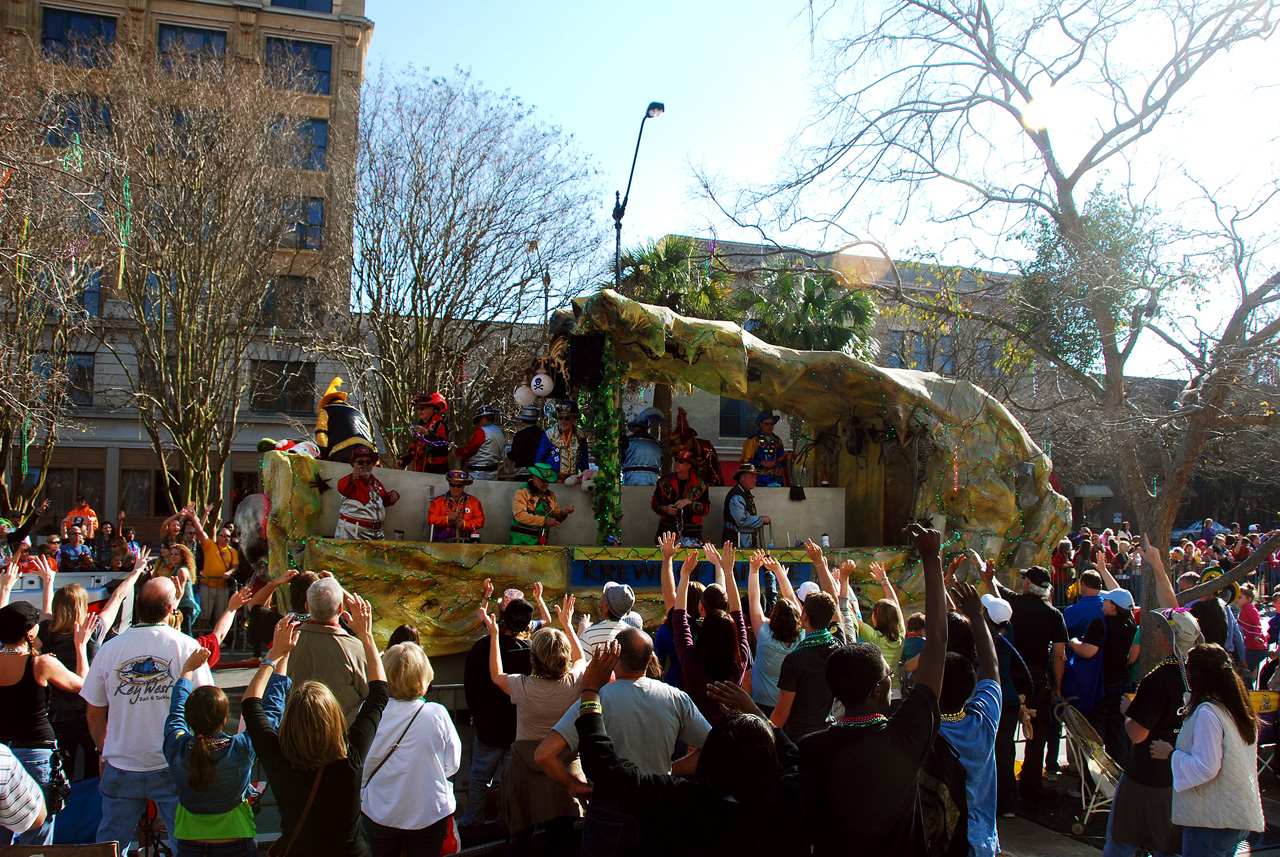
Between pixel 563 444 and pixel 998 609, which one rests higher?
pixel 563 444

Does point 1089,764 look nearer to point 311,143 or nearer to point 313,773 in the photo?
point 313,773

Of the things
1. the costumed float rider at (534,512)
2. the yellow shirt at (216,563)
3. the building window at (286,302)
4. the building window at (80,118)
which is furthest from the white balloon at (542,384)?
the building window at (286,302)

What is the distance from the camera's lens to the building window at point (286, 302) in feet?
74.0

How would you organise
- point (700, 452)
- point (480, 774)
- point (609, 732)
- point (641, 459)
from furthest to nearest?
point (641, 459) < point (700, 452) < point (480, 774) < point (609, 732)

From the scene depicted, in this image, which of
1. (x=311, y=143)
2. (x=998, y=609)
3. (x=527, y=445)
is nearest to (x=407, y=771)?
(x=998, y=609)

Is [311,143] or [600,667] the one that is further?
[311,143]

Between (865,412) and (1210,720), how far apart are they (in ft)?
26.3

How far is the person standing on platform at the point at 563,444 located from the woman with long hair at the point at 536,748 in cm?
561

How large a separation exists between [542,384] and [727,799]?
7364mm

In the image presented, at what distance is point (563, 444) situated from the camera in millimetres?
10430

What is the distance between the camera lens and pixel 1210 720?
434cm

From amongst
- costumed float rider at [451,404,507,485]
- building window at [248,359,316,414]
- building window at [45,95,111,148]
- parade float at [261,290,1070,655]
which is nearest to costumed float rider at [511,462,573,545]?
parade float at [261,290,1070,655]

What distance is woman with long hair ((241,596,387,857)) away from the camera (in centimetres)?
346

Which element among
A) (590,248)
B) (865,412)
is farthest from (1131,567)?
(590,248)
